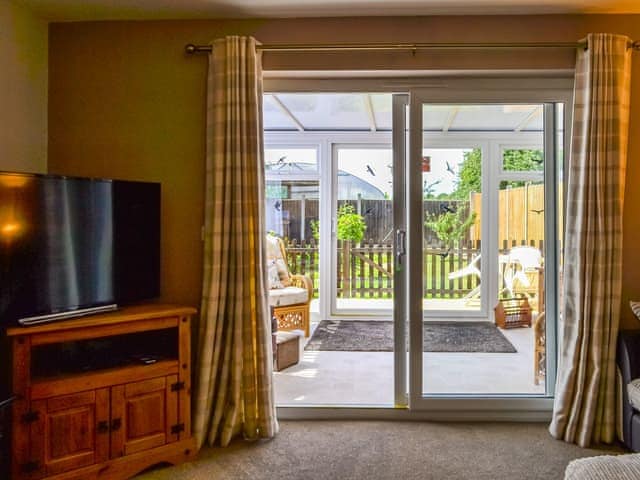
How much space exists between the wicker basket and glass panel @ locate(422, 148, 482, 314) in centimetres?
22

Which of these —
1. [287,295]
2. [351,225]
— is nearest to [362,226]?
[351,225]

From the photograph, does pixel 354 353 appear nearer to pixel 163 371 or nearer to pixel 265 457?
pixel 265 457

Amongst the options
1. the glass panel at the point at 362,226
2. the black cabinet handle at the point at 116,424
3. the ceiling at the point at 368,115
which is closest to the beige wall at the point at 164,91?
the ceiling at the point at 368,115

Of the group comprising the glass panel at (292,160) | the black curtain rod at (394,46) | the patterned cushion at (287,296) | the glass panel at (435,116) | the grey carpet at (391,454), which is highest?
the black curtain rod at (394,46)

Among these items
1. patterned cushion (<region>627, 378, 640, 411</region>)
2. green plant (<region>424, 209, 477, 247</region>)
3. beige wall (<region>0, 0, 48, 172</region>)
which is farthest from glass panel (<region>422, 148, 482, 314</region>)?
beige wall (<region>0, 0, 48, 172</region>)

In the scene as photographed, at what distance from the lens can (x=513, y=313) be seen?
9.31 feet

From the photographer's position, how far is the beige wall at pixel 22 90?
2.24 m

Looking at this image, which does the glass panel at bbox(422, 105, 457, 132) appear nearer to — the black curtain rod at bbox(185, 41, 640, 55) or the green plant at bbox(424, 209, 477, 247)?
the black curtain rod at bbox(185, 41, 640, 55)

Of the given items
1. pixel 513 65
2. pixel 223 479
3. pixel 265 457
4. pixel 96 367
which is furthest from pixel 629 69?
pixel 96 367

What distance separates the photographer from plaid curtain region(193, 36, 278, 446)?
2.32 metres

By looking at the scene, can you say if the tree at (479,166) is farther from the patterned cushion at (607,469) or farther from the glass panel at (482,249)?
the patterned cushion at (607,469)

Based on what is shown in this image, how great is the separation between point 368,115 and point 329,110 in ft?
1.48

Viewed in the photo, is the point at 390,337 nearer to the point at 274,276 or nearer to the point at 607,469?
the point at 274,276

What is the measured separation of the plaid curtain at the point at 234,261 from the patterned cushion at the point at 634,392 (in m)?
1.86
